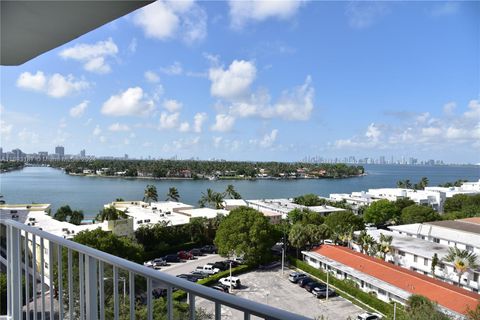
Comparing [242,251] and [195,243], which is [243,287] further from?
[195,243]

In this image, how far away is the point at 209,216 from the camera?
57.7 ft

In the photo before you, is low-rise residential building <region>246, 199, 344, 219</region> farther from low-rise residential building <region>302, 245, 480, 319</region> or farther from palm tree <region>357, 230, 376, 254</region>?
low-rise residential building <region>302, 245, 480, 319</region>

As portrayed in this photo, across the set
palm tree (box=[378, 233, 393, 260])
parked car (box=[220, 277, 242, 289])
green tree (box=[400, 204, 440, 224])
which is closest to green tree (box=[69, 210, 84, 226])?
parked car (box=[220, 277, 242, 289])

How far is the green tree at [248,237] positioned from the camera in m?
13.2

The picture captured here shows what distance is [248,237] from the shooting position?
1336cm

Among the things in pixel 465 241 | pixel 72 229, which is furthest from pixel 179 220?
pixel 465 241

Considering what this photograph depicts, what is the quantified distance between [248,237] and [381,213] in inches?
476

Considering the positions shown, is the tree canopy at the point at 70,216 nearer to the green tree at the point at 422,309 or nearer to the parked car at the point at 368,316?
the parked car at the point at 368,316

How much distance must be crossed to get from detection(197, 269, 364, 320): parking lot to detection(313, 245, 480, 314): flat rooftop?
1.38m

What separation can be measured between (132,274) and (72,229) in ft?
46.7

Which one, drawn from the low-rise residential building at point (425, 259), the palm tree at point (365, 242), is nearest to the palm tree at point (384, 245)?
the low-rise residential building at point (425, 259)

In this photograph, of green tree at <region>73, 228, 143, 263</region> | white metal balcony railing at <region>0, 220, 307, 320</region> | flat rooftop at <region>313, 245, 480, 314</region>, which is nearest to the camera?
white metal balcony railing at <region>0, 220, 307, 320</region>

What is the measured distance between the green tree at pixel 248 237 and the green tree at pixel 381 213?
10.5 meters

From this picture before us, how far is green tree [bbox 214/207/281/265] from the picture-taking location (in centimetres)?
1320
